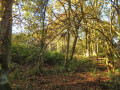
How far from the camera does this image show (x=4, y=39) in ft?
11.5

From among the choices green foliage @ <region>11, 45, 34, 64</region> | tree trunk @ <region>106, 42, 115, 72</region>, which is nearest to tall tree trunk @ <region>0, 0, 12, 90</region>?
green foliage @ <region>11, 45, 34, 64</region>

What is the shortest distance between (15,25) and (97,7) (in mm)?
6196

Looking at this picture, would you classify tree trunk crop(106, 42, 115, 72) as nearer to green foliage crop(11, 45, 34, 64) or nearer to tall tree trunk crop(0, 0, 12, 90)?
green foliage crop(11, 45, 34, 64)

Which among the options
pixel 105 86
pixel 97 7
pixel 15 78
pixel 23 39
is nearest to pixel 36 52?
pixel 23 39

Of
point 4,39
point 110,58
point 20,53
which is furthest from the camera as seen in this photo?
Answer: point 20,53

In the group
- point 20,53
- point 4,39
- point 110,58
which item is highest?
point 4,39

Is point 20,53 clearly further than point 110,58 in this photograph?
Yes

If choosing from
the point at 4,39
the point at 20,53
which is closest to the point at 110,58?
the point at 4,39

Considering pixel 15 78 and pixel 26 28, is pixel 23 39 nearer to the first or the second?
pixel 26 28

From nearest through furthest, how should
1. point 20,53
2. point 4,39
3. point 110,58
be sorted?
point 4,39 → point 110,58 → point 20,53

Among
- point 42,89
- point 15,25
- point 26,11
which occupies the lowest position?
point 42,89

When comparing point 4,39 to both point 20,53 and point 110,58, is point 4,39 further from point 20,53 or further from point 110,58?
point 110,58

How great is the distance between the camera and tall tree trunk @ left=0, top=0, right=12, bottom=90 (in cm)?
343

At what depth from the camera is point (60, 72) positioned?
24.2 ft
